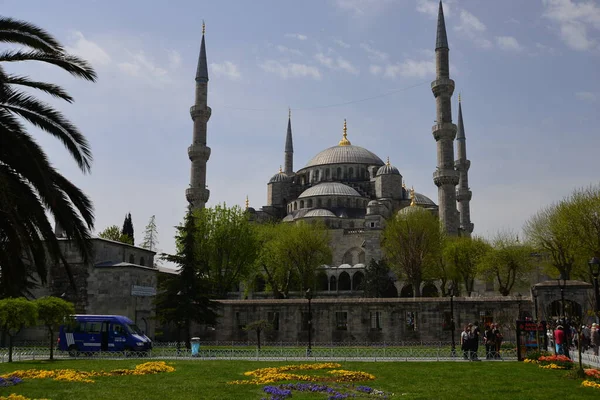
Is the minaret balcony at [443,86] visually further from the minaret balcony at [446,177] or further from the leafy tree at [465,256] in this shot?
the leafy tree at [465,256]

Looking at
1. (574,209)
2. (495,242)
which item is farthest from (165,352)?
(495,242)

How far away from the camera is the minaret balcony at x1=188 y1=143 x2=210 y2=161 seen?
54312 millimetres

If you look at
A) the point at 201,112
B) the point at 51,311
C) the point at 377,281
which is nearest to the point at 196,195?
the point at 201,112

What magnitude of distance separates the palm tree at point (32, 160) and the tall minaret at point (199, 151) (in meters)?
40.5

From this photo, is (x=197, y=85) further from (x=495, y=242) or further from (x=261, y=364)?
(x=261, y=364)

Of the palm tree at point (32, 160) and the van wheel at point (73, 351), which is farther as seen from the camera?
the van wheel at point (73, 351)

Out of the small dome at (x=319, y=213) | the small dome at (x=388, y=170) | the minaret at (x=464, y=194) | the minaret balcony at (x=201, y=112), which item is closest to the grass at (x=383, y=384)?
the minaret balcony at (x=201, y=112)

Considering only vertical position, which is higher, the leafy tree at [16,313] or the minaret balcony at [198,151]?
the minaret balcony at [198,151]

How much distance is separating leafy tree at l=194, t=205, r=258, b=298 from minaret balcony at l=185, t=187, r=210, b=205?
11.3m

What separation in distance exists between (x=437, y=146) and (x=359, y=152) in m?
26.8

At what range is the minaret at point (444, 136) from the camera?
4834 centimetres

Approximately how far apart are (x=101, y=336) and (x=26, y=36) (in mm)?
15832

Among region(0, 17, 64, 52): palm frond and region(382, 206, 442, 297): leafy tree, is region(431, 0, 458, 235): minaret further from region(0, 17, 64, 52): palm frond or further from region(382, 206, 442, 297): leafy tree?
region(0, 17, 64, 52): palm frond

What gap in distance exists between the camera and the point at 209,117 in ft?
184
